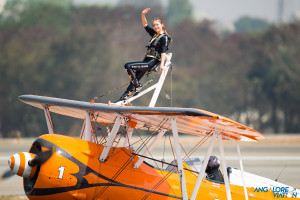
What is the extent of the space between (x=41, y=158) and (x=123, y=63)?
1596 inches

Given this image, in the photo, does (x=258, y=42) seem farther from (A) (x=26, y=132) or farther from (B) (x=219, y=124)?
(B) (x=219, y=124)

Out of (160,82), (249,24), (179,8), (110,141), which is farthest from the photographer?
(179,8)

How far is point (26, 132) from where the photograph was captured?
4422 cm

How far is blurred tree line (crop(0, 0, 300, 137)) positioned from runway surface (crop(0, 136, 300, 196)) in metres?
9.16

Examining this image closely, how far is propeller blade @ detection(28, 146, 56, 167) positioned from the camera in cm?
950

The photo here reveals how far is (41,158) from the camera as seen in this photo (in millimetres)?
9547

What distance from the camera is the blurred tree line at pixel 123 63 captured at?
45.1 m

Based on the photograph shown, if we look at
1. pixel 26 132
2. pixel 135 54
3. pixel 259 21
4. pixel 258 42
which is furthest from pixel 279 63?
pixel 259 21

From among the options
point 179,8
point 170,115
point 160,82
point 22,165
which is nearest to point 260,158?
point 160,82

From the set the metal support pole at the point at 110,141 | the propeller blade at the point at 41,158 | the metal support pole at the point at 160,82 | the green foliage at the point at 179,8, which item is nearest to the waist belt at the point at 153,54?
the metal support pole at the point at 160,82

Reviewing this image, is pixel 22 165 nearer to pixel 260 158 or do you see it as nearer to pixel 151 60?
pixel 151 60

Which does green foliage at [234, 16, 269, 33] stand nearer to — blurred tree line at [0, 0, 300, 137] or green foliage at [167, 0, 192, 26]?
green foliage at [167, 0, 192, 26]

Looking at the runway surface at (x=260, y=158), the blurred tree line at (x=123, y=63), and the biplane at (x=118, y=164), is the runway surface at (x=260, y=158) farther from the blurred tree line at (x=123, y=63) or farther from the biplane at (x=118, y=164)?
the blurred tree line at (x=123, y=63)

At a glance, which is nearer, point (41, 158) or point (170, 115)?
point (170, 115)
